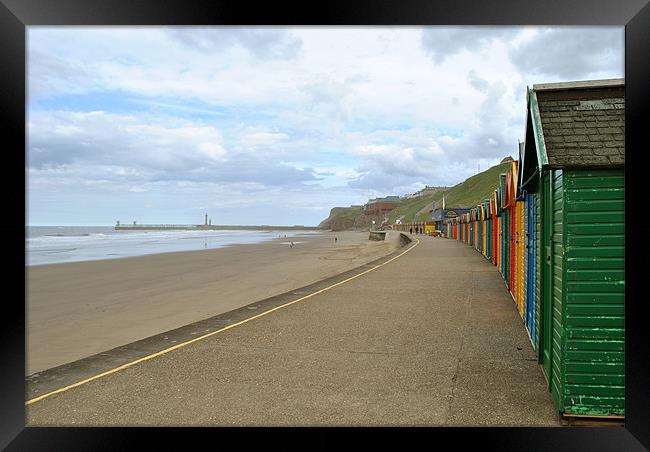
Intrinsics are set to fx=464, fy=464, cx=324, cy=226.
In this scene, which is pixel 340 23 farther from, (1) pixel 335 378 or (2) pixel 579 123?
(1) pixel 335 378

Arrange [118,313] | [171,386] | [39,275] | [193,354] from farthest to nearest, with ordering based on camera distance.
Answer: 1. [39,275]
2. [118,313]
3. [193,354]
4. [171,386]

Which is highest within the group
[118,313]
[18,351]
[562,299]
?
[562,299]

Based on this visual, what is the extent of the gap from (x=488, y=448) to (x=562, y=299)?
1491mm

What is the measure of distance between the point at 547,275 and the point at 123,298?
12357 mm

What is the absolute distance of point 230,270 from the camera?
876 inches

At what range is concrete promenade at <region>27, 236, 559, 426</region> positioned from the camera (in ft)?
14.9

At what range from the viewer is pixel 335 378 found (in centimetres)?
556

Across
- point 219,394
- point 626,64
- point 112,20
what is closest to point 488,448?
point 219,394

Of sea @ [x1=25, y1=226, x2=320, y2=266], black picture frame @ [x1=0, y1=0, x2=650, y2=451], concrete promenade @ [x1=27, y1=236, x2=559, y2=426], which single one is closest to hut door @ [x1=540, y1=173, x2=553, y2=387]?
concrete promenade @ [x1=27, y1=236, x2=559, y2=426]

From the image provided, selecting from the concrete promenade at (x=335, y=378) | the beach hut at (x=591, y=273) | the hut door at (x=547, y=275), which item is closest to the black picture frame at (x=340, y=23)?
the beach hut at (x=591, y=273)

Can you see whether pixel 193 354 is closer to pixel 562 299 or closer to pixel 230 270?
pixel 562 299

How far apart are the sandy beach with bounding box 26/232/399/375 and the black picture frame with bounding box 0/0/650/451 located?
296 cm

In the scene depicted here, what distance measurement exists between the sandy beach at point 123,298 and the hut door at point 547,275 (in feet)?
22.5

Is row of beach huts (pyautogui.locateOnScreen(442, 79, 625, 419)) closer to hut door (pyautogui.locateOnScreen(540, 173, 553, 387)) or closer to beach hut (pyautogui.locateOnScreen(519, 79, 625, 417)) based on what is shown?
beach hut (pyautogui.locateOnScreen(519, 79, 625, 417))
